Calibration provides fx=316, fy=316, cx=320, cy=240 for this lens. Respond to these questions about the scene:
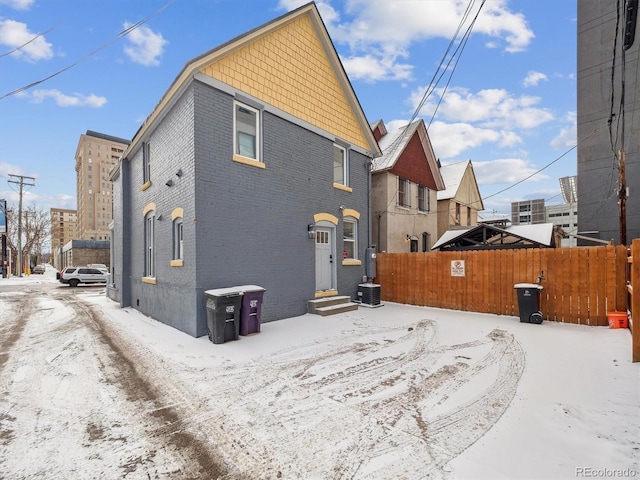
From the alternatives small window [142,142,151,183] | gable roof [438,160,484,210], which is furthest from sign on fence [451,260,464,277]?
gable roof [438,160,484,210]

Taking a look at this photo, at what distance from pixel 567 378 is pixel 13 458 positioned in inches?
262

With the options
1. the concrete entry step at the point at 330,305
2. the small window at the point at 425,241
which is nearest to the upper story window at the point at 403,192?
the small window at the point at 425,241

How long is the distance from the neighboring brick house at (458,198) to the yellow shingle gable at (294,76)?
1178cm

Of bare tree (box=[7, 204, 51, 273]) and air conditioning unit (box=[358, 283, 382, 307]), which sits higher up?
bare tree (box=[7, 204, 51, 273])

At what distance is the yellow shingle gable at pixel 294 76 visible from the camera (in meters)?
8.21

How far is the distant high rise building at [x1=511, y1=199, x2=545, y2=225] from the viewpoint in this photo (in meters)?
90.4

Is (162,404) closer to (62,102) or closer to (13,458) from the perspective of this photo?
(13,458)

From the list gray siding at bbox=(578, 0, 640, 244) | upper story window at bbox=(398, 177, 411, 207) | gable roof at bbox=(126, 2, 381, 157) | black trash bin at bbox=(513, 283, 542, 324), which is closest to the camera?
gable roof at bbox=(126, 2, 381, 157)

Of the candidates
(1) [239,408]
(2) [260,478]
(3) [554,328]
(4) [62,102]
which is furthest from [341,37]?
(4) [62,102]

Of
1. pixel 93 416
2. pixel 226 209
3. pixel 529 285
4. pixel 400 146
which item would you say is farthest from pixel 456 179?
pixel 93 416

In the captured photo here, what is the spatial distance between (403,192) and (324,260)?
27.4 ft

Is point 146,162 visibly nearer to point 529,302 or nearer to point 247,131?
point 247,131

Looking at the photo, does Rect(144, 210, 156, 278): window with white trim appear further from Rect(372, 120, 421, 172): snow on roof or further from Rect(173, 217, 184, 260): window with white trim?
Rect(372, 120, 421, 172): snow on roof

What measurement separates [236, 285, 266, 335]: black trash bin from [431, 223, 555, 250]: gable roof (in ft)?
32.9
